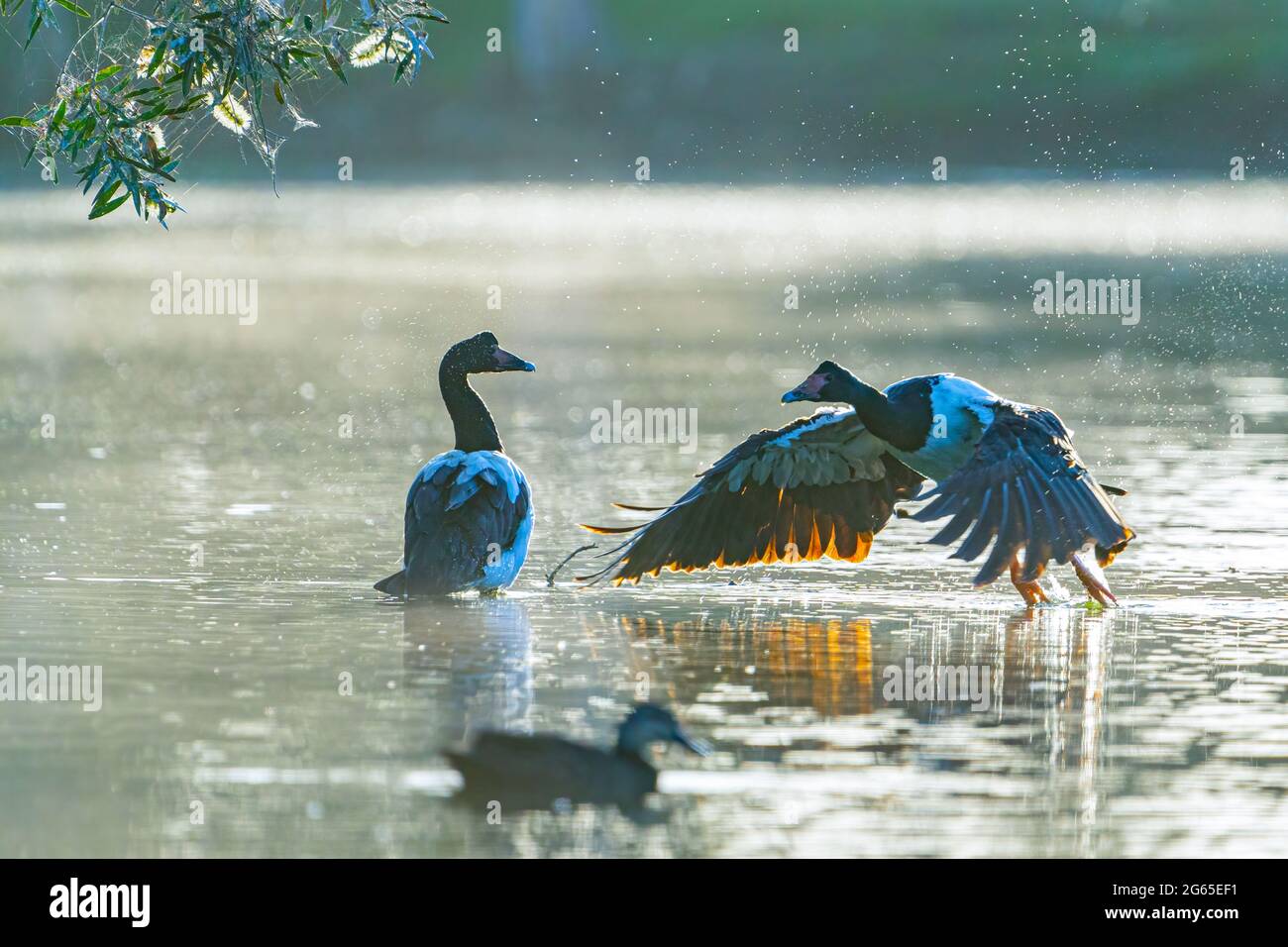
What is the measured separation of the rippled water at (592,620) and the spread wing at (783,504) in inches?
8.5

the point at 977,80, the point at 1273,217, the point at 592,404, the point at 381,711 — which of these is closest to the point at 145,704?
the point at 381,711

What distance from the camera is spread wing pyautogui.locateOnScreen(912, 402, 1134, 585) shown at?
9617mm

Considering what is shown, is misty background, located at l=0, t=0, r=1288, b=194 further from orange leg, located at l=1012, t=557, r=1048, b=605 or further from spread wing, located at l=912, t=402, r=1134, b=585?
spread wing, located at l=912, t=402, r=1134, b=585

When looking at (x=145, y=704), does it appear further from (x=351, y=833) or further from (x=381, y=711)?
(x=351, y=833)

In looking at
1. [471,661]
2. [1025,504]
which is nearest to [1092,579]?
[1025,504]

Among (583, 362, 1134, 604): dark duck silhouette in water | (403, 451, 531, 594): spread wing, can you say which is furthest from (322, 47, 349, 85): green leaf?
(583, 362, 1134, 604): dark duck silhouette in water

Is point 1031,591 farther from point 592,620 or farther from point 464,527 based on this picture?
point 464,527

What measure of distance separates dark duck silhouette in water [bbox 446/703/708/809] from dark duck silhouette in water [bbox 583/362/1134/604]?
2552 mm

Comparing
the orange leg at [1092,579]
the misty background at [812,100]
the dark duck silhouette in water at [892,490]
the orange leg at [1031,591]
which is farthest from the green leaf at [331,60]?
the misty background at [812,100]

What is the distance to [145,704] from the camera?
846 cm

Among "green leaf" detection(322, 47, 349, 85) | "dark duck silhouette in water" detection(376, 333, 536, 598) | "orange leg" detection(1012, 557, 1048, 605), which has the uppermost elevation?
"green leaf" detection(322, 47, 349, 85)

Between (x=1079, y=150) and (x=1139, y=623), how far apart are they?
59.0 meters

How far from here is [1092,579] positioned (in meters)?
10.8

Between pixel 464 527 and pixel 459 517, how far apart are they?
85 millimetres
